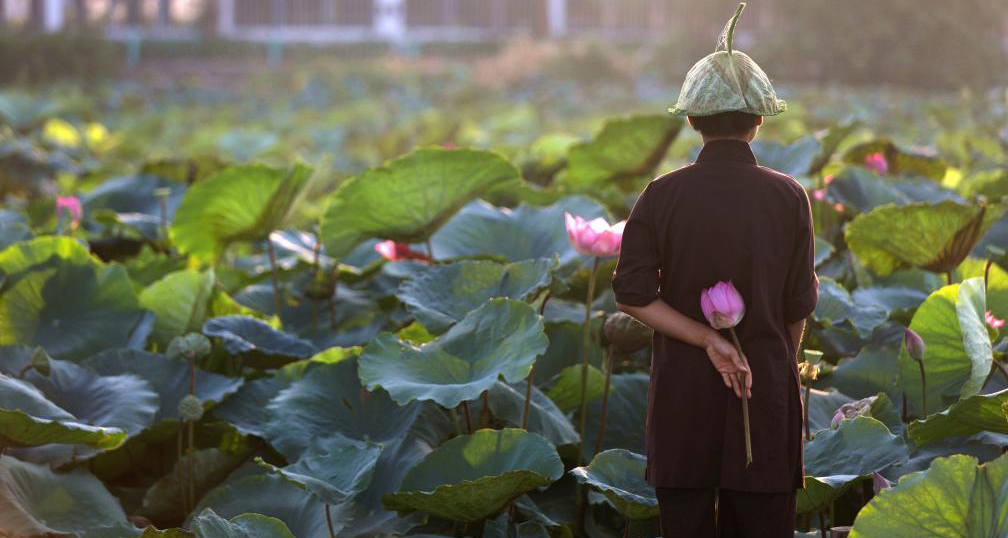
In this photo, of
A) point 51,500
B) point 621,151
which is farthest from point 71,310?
point 621,151

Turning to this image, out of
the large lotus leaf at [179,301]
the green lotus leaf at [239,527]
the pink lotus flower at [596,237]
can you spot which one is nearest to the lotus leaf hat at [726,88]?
the pink lotus flower at [596,237]

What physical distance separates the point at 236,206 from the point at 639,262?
3.53 feet

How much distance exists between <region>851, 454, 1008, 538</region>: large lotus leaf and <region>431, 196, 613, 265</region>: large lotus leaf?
91 cm

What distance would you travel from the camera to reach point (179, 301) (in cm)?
179

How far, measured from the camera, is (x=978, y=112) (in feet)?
19.9

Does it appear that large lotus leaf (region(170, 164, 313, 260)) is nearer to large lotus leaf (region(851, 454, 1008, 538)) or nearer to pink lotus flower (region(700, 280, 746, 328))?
pink lotus flower (region(700, 280, 746, 328))

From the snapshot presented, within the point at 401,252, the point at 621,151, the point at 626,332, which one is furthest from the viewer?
the point at 621,151

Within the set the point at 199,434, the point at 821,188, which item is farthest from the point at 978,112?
the point at 199,434

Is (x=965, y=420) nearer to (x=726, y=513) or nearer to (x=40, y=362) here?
(x=726, y=513)

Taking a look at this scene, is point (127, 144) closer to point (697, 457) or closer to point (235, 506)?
point (235, 506)

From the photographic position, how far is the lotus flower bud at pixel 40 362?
1438 millimetres

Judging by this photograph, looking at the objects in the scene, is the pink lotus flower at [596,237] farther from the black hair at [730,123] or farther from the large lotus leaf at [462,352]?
the black hair at [730,123]

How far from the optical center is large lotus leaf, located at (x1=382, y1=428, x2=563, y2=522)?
1.18 meters

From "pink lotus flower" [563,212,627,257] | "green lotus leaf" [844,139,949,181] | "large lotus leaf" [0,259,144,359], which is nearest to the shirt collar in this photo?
"pink lotus flower" [563,212,627,257]
